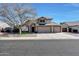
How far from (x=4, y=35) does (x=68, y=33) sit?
10.8 ft

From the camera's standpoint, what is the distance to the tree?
9711 mm

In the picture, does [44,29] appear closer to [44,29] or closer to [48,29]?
[44,29]

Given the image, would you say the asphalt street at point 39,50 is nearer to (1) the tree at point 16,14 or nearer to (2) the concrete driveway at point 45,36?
(2) the concrete driveway at point 45,36

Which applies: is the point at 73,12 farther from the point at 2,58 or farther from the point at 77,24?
the point at 2,58

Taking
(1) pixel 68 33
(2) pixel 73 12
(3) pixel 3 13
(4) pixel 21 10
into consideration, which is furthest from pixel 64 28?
(3) pixel 3 13

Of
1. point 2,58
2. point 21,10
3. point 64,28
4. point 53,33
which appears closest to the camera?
point 2,58

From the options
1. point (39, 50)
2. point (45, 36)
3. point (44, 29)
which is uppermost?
point (44, 29)

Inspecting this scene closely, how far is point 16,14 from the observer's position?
1000 cm

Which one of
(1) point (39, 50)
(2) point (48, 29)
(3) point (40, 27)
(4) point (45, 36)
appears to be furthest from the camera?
(3) point (40, 27)

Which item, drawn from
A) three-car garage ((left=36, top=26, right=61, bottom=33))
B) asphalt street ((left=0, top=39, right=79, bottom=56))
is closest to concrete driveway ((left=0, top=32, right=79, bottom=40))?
three-car garage ((left=36, top=26, right=61, bottom=33))

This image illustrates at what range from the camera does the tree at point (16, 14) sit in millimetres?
9711

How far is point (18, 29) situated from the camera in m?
9.66

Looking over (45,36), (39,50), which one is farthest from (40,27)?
(39,50)

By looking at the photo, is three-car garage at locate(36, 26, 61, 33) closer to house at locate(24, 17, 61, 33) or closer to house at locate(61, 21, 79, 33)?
house at locate(24, 17, 61, 33)
